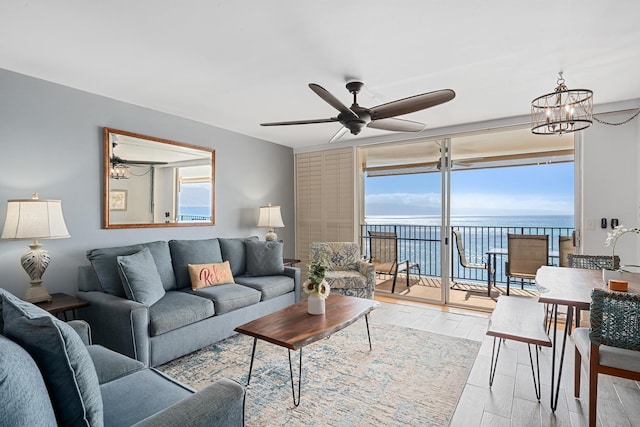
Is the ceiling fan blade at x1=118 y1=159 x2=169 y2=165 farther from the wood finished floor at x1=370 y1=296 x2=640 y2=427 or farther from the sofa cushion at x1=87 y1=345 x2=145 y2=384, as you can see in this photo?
the wood finished floor at x1=370 y1=296 x2=640 y2=427

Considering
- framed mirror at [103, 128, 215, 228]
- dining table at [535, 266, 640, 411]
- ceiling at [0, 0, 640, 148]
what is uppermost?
ceiling at [0, 0, 640, 148]

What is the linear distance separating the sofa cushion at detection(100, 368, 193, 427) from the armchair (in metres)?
2.25

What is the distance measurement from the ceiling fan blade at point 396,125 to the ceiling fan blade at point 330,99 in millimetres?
376

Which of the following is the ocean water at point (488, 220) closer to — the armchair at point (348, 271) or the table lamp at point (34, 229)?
the armchair at point (348, 271)

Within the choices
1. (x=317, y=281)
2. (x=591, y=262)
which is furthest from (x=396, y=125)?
(x=591, y=262)

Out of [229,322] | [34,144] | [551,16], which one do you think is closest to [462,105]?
[551,16]

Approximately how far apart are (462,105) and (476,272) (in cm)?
341

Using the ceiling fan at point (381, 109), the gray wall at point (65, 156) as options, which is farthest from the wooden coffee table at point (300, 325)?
the gray wall at point (65, 156)

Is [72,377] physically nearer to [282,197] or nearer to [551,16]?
[551,16]

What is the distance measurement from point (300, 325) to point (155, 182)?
→ 244cm

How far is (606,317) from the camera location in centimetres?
169

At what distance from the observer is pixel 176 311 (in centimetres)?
270

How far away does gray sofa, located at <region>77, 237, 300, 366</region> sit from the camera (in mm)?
2496

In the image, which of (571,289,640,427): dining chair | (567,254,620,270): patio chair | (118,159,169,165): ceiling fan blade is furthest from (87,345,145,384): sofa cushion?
(567,254,620,270): patio chair
